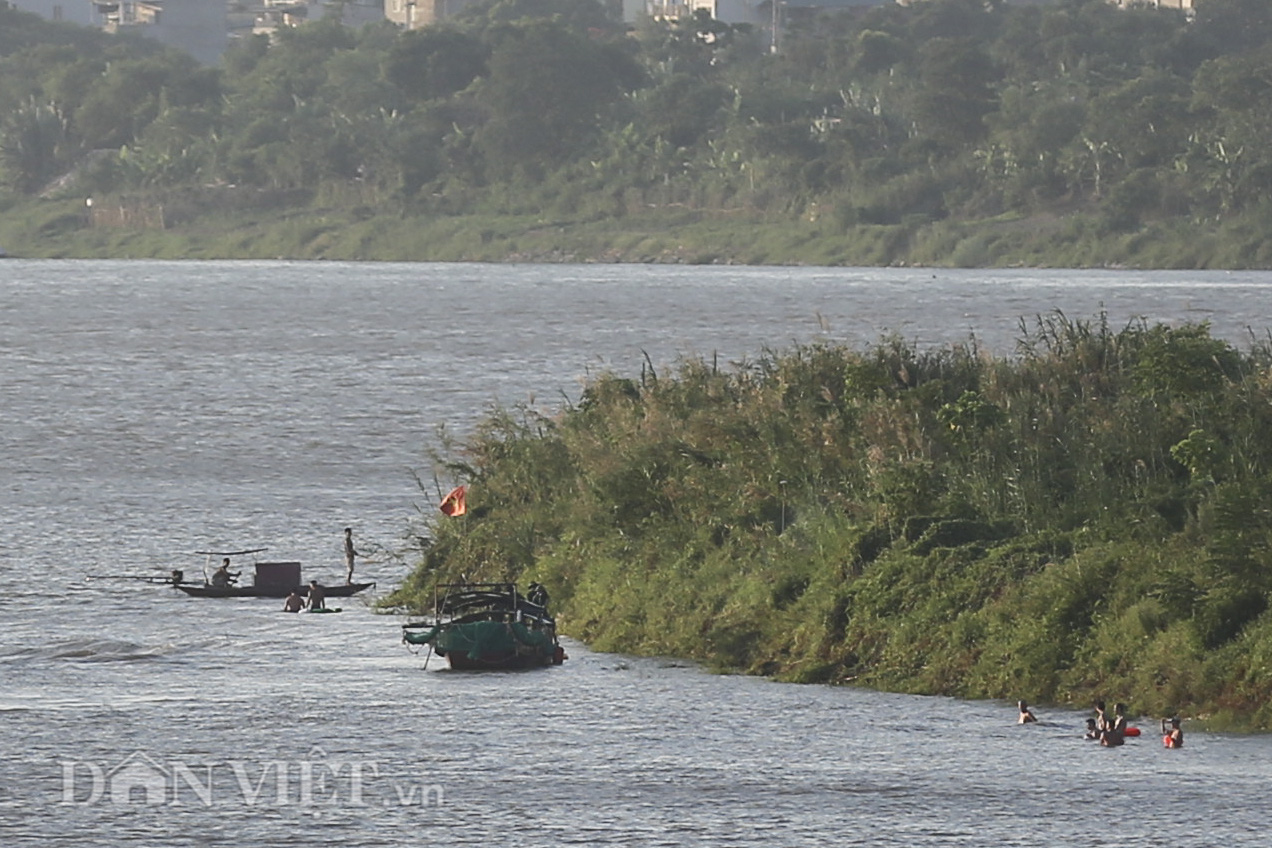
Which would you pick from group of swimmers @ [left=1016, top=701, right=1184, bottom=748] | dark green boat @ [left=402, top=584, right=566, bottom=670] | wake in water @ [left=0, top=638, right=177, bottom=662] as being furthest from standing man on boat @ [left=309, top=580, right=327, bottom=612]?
group of swimmers @ [left=1016, top=701, right=1184, bottom=748]

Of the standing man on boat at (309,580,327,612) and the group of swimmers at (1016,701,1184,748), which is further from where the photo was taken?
the standing man on boat at (309,580,327,612)

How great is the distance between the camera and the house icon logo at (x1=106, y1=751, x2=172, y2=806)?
1304 inches

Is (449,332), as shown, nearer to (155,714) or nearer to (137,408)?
(137,408)

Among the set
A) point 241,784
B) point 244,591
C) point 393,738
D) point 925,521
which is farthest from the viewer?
point 244,591

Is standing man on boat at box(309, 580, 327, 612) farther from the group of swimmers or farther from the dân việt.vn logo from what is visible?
the group of swimmers

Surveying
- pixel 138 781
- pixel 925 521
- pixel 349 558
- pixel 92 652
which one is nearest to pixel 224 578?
pixel 349 558

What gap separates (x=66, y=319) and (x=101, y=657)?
13593 centimetres

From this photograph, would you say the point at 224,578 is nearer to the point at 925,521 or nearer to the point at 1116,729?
the point at 925,521

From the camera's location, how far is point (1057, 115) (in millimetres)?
196375

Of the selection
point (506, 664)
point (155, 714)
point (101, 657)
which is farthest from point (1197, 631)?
point (101, 657)

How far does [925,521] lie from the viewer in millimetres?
40031

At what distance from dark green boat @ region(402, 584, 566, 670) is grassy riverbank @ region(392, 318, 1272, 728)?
1.48 meters

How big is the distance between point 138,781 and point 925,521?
1299 centimetres

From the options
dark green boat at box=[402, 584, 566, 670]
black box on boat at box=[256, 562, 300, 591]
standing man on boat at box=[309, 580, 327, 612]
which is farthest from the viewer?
black box on boat at box=[256, 562, 300, 591]
